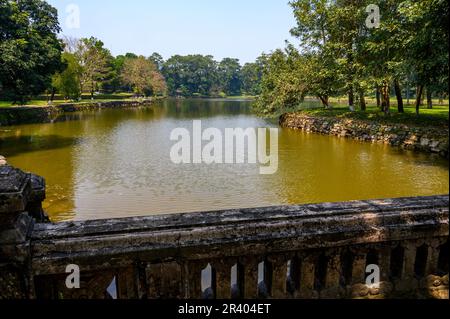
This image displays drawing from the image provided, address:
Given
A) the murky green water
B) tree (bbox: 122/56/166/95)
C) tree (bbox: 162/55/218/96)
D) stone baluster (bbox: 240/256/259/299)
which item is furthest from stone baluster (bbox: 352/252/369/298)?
tree (bbox: 162/55/218/96)

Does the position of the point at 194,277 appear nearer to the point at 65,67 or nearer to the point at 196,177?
the point at 196,177

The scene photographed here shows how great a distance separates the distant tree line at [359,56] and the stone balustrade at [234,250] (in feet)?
27.9

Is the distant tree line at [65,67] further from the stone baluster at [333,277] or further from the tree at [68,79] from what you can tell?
the stone baluster at [333,277]

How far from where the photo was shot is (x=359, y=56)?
844 inches

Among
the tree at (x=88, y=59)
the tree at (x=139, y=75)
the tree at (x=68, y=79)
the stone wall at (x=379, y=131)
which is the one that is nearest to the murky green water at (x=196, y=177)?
the stone wall at (x=379, y=131)

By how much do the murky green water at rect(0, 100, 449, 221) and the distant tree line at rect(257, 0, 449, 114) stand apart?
10.3ft

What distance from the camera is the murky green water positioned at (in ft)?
30.1

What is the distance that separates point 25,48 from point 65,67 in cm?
981

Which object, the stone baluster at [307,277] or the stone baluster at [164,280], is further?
the stone baluster at [307,277]

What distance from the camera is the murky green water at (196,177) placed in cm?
919

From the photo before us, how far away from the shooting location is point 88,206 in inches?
345

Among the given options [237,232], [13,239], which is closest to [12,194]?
[13,239]

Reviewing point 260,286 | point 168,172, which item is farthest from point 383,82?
point 260,286
